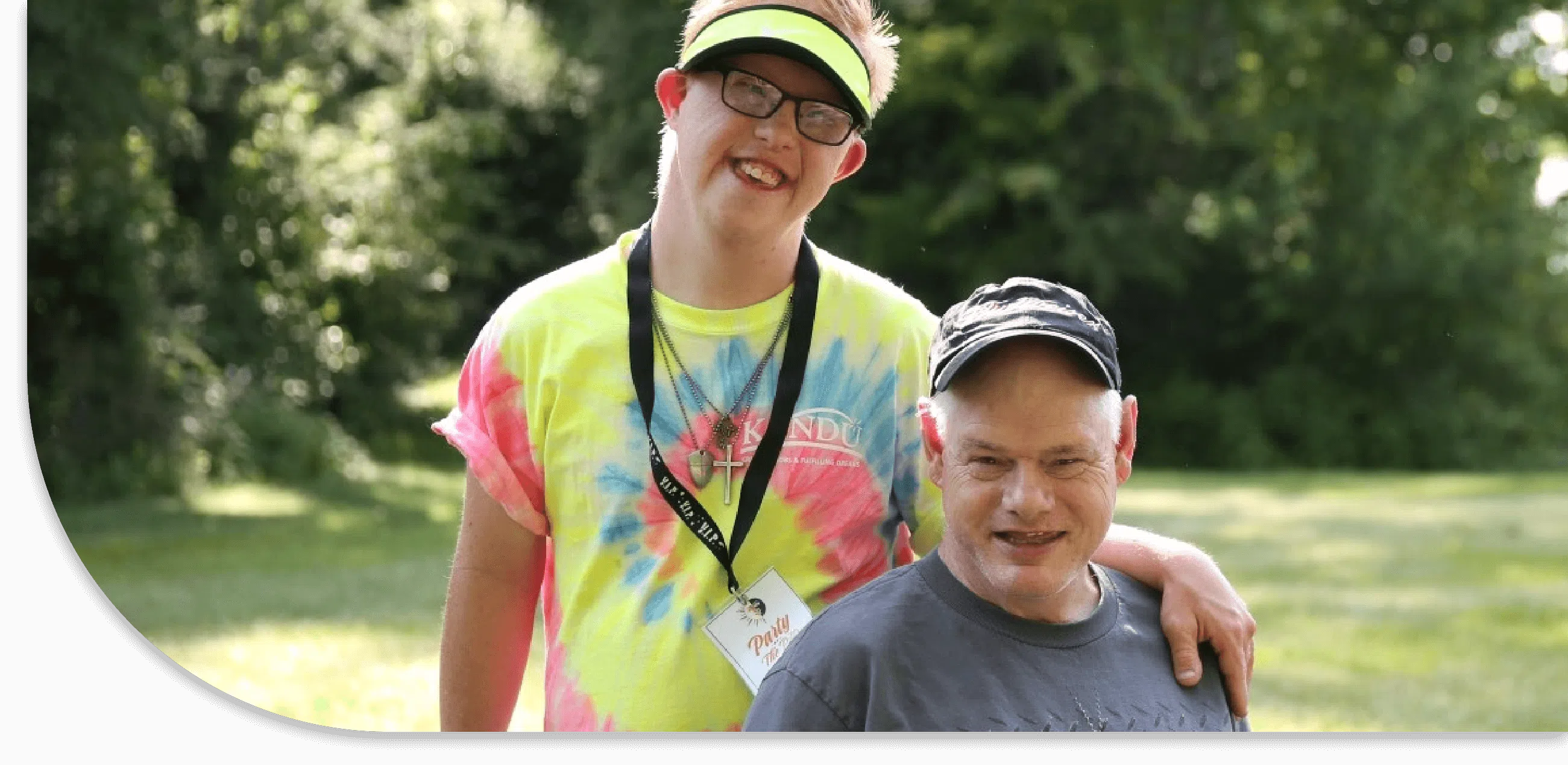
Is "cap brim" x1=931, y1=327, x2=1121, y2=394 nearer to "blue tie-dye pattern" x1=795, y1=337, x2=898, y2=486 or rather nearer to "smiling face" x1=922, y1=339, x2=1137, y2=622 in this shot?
"smiling face" x1=922, y1=339, x2=1137, y2=622

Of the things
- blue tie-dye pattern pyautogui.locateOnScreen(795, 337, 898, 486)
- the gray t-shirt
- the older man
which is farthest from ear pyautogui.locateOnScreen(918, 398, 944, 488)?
blue tie-dye pattern pyautogui.locateOnScreen(795, 337, 898, 486)

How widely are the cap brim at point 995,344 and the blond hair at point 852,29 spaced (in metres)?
0.42

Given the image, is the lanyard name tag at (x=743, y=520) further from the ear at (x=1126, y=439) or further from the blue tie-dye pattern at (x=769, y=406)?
the ear at (x=1126, y=439)

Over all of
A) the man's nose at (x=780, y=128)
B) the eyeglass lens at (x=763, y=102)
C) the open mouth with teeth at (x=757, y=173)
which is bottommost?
the open mouth with teeth at (x=757, y=173)

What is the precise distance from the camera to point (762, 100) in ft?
7.05

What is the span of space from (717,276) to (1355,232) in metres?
23.8

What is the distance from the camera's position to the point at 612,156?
2498 centimetres

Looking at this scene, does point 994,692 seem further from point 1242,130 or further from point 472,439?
point 1242,130

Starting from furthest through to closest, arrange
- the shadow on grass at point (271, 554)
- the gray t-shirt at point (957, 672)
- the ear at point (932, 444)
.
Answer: the shadow on grass at point (271, 554) < the ear at point (932, 444) < the gray t-shirt at point (957, 672)

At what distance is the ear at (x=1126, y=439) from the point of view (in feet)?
6.82

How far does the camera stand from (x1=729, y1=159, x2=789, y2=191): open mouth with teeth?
215 cm

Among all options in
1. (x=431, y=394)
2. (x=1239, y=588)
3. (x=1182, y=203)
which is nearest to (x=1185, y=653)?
(x=1239, y=588)

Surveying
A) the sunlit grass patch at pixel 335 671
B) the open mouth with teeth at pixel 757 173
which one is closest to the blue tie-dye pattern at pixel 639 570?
the open mouth with teeth at pixel 757 173

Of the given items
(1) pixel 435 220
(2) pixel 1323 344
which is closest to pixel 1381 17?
(2) pixel 1323 344
